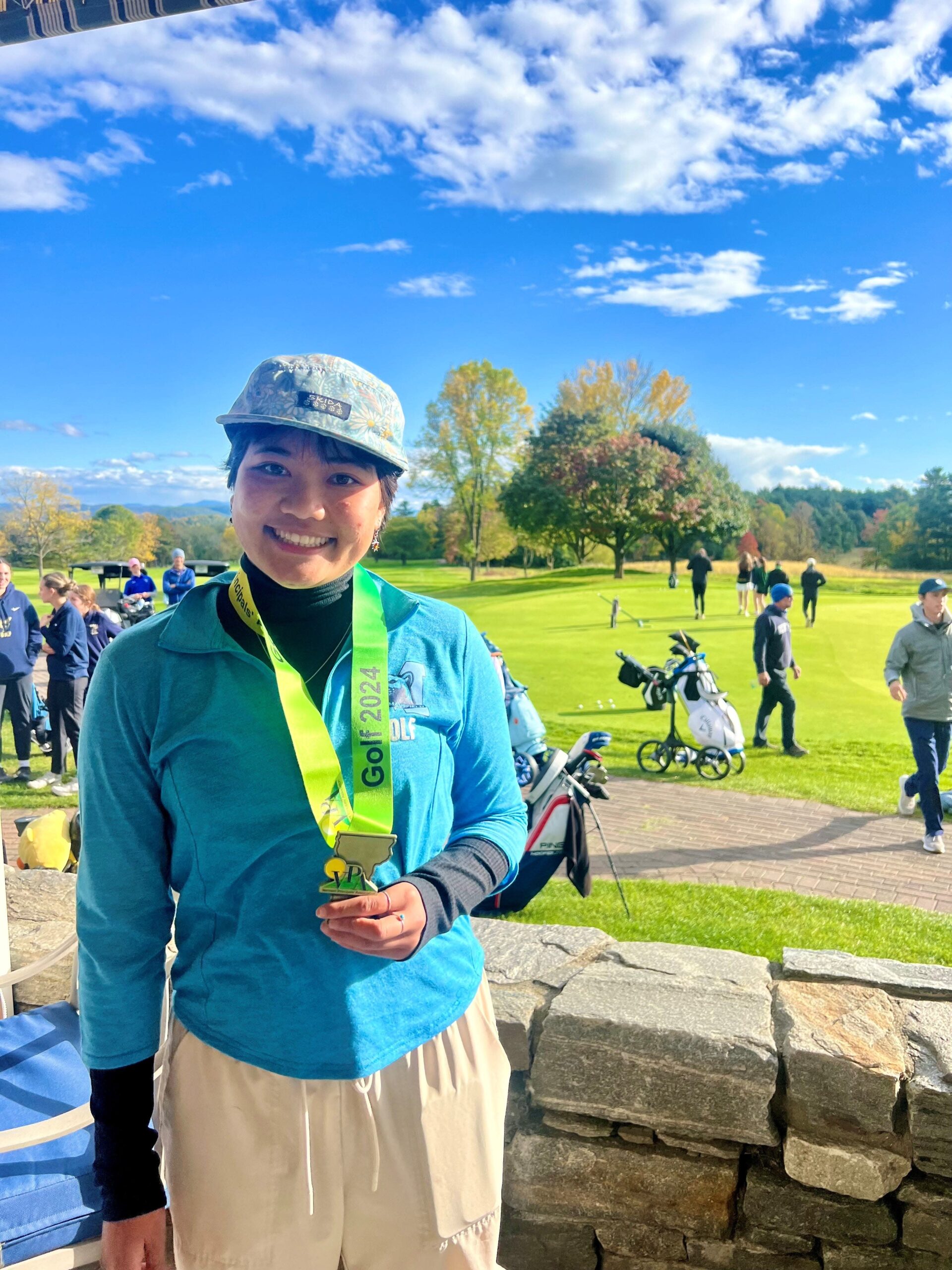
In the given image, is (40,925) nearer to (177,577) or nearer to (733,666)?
(177,577)

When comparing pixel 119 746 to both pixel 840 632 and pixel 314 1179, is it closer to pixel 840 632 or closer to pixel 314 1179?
pixel 314 1179

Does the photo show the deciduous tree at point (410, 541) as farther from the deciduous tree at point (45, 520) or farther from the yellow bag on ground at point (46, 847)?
the yellow bag on ground at point (46, 847)

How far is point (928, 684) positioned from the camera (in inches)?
255

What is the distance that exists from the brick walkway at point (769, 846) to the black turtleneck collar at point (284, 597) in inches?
210

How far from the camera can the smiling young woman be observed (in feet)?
3.71

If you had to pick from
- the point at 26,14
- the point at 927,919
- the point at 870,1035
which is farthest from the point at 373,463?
the point at 927,919

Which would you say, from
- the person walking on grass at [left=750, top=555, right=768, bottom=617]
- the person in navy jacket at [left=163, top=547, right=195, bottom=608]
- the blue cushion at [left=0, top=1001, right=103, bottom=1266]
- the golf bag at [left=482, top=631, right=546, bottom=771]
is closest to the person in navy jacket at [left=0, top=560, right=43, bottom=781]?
the person in navy jacket at [left=163, top=547, right=195, bottom=608]

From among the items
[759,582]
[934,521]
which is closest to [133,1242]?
[759,582]

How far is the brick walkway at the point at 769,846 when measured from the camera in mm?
6160

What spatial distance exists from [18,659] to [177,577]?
3.89 m

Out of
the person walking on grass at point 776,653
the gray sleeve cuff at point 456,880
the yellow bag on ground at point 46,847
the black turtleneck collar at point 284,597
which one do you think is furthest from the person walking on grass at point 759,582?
the black turtleneck collar at point 284,597

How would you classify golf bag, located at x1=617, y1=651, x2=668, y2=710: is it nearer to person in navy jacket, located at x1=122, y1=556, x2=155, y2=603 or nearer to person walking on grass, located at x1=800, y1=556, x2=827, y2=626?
person walking on grass, located at x1=800, y1=556, x2=827, y2=626

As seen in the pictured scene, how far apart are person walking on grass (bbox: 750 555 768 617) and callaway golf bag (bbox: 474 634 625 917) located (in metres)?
10.2

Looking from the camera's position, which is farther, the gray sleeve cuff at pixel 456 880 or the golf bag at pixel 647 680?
the golf bag at pixel 647 680
